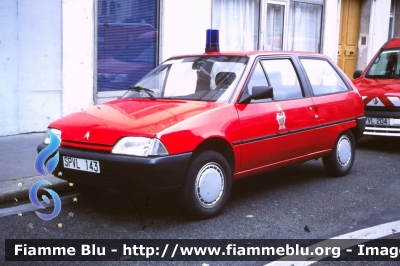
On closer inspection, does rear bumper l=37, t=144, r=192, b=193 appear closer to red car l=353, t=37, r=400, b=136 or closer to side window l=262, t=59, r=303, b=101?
side window l=262, t=59, r=303, b=101

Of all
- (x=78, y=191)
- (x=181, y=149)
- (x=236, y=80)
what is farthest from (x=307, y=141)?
(x=78, y=191)

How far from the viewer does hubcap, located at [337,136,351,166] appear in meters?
7.64

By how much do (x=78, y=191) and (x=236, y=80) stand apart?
80.6 inches

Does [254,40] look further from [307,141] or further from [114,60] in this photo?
[307,141]

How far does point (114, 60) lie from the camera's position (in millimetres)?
11273

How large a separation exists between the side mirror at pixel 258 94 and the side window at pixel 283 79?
1.56 ft

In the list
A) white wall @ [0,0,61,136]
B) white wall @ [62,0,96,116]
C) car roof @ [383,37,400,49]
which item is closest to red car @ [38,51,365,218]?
white wall @ [0,0,61,136]

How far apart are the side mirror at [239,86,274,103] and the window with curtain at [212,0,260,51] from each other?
7398 mm

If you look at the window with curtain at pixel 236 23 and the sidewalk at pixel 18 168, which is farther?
the window with curtain at pixel 236 23

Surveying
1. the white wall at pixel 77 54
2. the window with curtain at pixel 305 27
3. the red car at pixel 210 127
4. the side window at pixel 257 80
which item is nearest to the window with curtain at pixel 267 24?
the window with curtain at pixel 305 27

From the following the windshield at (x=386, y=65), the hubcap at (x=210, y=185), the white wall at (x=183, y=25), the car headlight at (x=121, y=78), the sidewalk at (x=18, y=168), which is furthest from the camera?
the white wall at (x=183, y=25)

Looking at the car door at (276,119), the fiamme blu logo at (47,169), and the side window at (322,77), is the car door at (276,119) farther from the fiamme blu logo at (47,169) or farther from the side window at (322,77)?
the fiamme blu logo at (47,169)

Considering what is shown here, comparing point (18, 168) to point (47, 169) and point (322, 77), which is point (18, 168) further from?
point (322, 77)

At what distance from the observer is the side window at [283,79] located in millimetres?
6598
